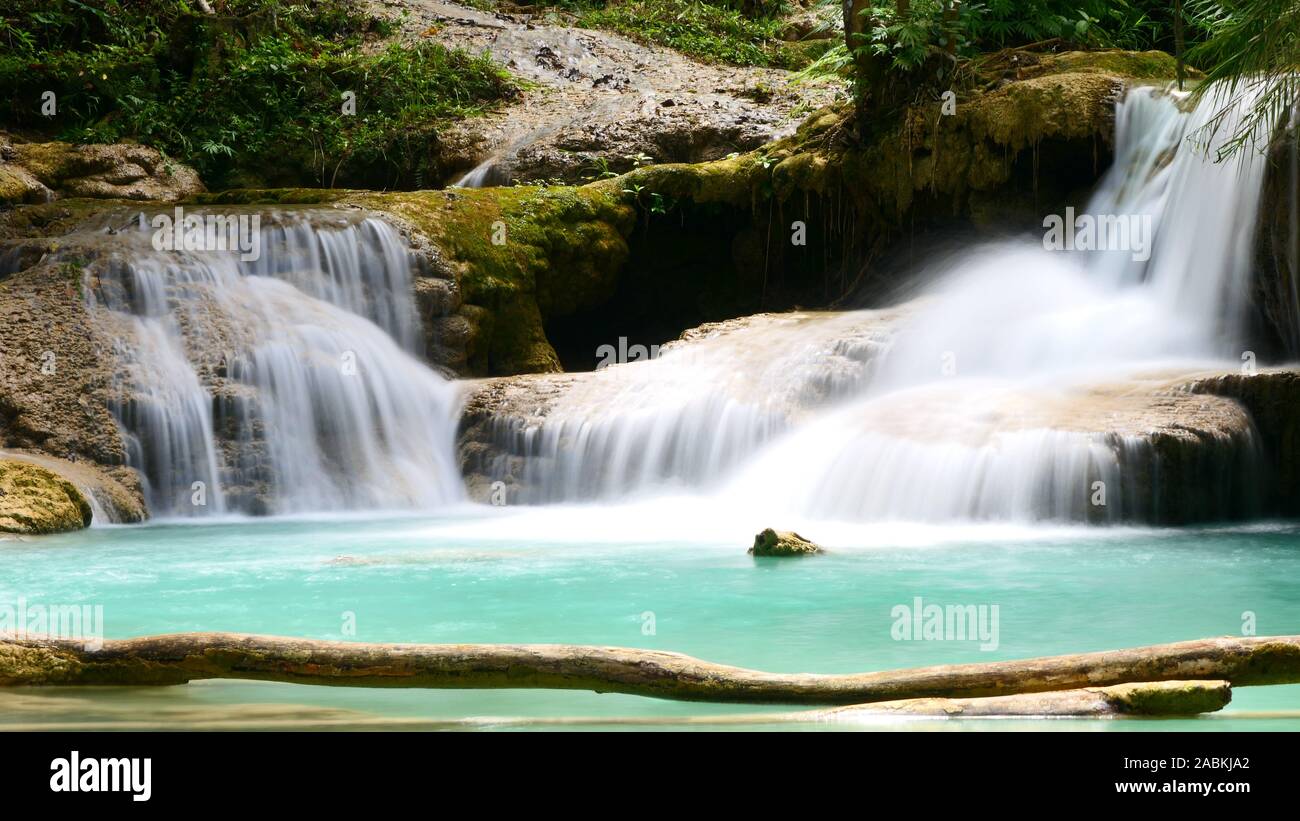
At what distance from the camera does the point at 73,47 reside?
19.6 m

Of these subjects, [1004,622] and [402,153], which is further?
[402,153]

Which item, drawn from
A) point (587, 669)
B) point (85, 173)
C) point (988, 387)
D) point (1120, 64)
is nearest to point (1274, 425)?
point (988, 387)

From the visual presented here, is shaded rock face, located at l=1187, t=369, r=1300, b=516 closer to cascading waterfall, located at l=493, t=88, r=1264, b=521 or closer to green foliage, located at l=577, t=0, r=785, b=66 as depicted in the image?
cascading waterfall, located at l=493, t=88, r=1264, b=521

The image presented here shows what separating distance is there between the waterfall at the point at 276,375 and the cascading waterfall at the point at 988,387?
1303 millimetres

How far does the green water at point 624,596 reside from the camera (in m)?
3.66

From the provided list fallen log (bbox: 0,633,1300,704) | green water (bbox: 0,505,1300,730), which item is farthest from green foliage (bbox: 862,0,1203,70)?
fallen log (bbox: 0,633,1300,704)

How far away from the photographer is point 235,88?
60.8 feet

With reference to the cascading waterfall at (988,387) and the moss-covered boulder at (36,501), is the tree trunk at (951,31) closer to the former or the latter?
the cascading waterfall at (988,387)

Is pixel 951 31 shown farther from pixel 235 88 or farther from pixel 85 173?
pixel 235 88

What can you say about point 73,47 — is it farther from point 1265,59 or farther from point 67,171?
point 1265,59

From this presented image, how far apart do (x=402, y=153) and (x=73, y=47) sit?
5912 mm

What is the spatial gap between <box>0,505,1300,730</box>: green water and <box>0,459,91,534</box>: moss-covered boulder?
0.22 metres
